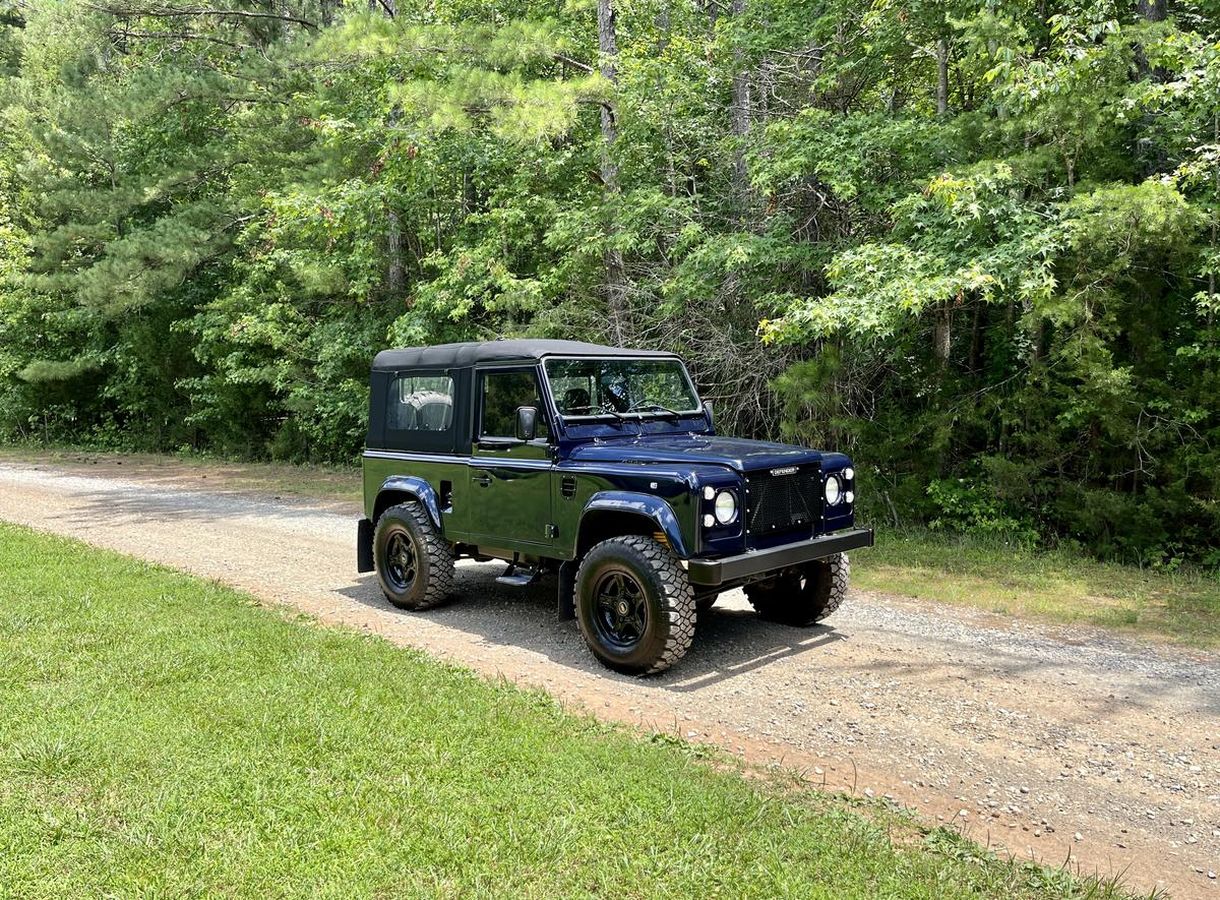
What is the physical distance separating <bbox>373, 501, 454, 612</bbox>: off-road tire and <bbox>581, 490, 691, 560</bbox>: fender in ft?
6.14

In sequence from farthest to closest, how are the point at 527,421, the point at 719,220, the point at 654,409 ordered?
the point at 719,220 → the point at 654,409 → the point at 527,421

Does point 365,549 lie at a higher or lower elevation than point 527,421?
lower

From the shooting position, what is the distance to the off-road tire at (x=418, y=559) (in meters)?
7.39

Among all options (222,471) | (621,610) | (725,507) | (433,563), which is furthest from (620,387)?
(222,471)

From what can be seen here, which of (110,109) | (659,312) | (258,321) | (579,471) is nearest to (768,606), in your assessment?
(579,471)

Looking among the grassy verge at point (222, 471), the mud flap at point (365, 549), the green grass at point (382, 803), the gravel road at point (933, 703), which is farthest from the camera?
the grassy verge at point (222, 471)

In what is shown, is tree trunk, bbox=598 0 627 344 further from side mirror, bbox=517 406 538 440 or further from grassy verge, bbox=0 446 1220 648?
side mirror, bbox=517 406 538 440

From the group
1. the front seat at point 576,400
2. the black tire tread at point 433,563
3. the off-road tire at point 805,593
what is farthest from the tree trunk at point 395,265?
the off-road tire at point 805,593

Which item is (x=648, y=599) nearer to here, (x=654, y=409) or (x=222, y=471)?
(x=654, y=409)

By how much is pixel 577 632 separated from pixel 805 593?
5.89 ft

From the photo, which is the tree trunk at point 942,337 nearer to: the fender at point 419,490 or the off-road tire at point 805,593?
the off-road tire at point 805,593

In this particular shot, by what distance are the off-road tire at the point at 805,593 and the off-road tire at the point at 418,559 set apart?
8.23ft

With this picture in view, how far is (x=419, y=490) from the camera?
7535mm

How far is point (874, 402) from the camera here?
465 inches
